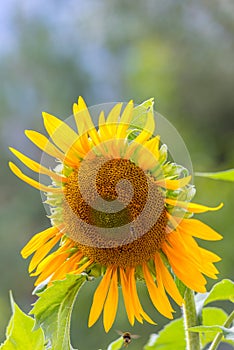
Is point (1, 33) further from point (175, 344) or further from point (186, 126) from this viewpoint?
point (175, 344)

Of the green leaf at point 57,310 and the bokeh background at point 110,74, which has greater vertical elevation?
the bokeh background at point 110,74

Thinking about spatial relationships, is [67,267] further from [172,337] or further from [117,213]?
[172,337]

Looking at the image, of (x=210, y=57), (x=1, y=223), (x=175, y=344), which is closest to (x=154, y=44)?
(x=210, y=57)

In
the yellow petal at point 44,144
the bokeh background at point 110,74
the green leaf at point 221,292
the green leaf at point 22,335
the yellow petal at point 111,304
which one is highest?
the bokeh background at point 110,74

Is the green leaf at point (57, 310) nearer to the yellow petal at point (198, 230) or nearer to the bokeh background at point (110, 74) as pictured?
the yellow petal at point (198, 230)

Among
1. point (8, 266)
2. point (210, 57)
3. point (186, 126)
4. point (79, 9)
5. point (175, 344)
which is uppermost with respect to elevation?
point (79, 9)

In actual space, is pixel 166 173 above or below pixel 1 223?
below

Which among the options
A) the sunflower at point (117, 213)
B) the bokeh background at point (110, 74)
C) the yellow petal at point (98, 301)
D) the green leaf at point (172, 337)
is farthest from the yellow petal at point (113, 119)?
the bokeh background at point (110, 74)
